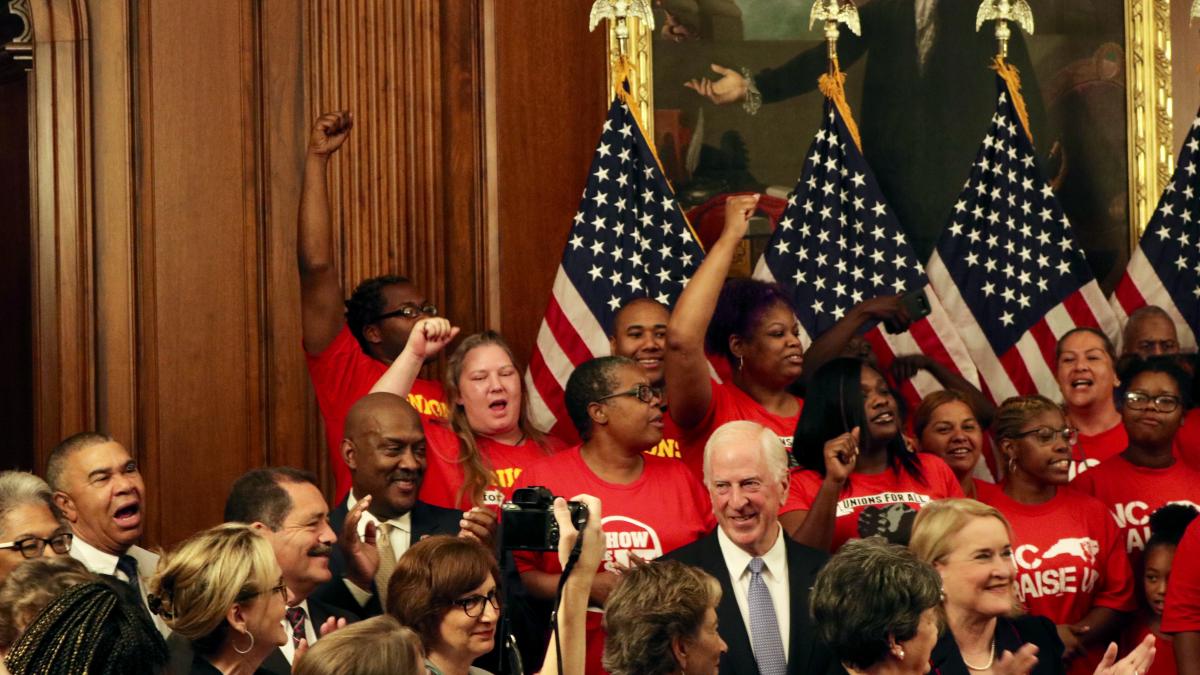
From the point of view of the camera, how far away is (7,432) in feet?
27.1

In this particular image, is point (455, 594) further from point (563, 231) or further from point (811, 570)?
point (563, 231)

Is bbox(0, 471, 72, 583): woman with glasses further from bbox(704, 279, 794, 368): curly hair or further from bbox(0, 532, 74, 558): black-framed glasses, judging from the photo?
bbox(704, 279, 794, 368): curly hair

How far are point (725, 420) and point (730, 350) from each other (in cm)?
39

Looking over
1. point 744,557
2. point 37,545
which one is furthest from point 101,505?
point 744,557

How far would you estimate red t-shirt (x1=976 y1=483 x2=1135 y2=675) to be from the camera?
643 centimetres

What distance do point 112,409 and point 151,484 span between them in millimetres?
350

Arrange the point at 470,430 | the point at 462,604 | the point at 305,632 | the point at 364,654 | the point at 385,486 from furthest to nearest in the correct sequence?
the point at 470,430 → the point at 385,486 → the point at 305,632 → the point at 462,604 → the point at 364,654

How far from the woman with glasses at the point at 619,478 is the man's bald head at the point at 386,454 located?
48cm

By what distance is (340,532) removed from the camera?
5.57 metres

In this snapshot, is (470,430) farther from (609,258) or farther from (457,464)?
(609,258)

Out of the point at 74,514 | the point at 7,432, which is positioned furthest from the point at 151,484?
the point at 74,514

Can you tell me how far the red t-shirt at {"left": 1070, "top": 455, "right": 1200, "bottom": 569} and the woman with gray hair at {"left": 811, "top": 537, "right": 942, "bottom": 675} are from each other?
2.44 metres

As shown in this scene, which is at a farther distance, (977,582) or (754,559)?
(754,559)

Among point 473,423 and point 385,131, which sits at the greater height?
point 385,131
